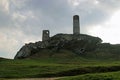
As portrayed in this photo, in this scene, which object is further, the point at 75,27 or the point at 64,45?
the point at 75,27

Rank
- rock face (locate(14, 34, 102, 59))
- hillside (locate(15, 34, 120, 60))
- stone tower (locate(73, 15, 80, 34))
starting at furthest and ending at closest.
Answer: stone tower (locate(73, 15, 80, 34)), rock face (locate(14, 34, 102, 59)), hillside (locate(15, 34, 120, 60))

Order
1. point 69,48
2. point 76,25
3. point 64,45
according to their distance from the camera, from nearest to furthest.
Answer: point 64,45 < point 69,48 < point 76,25

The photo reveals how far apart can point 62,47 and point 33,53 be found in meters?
7.43

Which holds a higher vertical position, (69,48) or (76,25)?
(76,25)

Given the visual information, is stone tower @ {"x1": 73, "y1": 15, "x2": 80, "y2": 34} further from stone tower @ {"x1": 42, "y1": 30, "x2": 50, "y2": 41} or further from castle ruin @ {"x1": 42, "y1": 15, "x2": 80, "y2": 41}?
stone tower @ {"x1": 42, "y1": 30, "x2": 50, "y2": 41}

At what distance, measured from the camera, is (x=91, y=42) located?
95.6 metres

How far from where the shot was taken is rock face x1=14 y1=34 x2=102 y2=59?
9188cm

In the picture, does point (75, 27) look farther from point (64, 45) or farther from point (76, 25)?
point (64, 45)

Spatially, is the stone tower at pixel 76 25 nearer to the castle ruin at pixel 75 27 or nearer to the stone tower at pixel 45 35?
the castle ruin at pixel 75 27

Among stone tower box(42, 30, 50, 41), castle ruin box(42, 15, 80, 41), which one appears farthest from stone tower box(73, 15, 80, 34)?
stone tower box(42, 30, 50, 41)

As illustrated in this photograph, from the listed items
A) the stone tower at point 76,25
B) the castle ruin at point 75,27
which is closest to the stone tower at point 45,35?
the castle ruin at point 75,27

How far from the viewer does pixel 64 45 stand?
9269cm

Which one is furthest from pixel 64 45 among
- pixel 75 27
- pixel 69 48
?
pixel 75 27

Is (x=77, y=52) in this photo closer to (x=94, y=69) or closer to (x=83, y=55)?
(x=83, y=55)
